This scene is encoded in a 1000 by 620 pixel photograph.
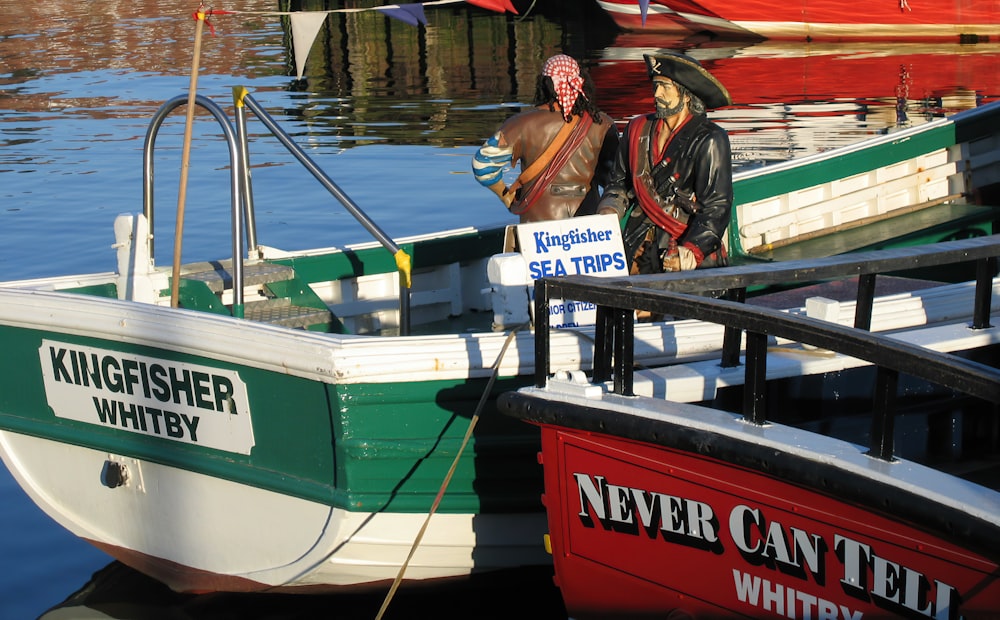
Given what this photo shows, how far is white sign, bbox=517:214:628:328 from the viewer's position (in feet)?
17.0

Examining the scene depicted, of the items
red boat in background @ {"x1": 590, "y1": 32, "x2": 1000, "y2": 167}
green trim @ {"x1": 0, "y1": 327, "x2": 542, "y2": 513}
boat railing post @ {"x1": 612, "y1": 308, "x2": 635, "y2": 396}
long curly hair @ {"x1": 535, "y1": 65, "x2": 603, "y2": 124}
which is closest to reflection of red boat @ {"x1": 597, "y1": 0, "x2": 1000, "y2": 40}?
red boat in background @ {"x1": 590, "y1": 32, "x2": 1000, "y2": 167}

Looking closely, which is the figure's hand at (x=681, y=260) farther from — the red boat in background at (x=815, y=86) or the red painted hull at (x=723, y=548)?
the red boat in background at (x=815, y=86)

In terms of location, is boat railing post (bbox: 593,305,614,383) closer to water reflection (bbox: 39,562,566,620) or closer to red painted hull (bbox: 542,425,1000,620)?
red painted hull (bbox: 542,425,1000,620)

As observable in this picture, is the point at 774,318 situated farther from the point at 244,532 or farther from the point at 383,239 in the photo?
the point at 244,532

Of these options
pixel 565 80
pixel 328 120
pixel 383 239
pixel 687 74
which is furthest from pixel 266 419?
pixel 328 120

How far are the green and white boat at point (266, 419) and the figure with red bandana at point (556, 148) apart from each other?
0.48 m

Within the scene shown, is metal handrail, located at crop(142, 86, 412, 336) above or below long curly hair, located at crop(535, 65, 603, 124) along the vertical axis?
below

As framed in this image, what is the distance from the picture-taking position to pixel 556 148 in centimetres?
586

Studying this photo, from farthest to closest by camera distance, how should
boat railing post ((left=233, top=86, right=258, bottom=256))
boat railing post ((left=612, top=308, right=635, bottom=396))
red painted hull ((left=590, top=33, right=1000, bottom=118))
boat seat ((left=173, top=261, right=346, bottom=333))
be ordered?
red painted hull ((left=590, top=33, right=1000, bottom=118))
boat seat ((left=173, top=261, right=346, bottom=333))
boat railing post ((left=233, top=86, right=258, bottom=256))
boat railing post ((left=612, top=308, right=635, bottom=396))

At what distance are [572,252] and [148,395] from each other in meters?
1.89

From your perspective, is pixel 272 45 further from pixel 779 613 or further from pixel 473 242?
pixel 779 613

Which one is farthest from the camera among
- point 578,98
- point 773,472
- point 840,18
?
point 840,18

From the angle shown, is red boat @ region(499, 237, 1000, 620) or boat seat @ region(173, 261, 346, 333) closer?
red boat @ region(499, 237, 1000, 620)

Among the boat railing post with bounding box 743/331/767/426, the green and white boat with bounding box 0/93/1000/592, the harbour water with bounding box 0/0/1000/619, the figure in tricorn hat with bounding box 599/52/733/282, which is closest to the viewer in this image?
the boat railing post with bounding box 743/331/767/426
